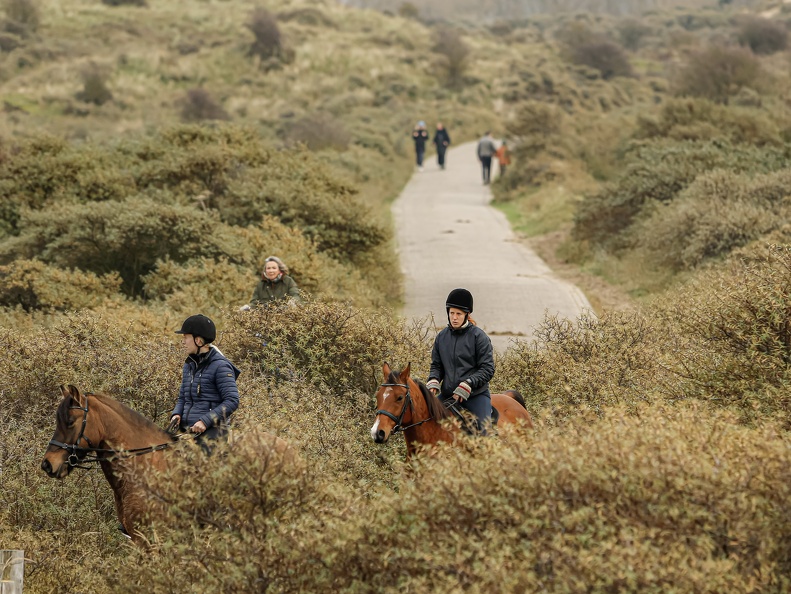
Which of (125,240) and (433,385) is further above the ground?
(433,385)

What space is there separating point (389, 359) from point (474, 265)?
12169mm

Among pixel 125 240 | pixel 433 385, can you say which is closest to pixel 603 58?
pixel 125 240

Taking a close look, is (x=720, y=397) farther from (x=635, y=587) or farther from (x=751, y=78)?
(x=751, y=78)

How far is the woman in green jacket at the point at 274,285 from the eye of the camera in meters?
12.6

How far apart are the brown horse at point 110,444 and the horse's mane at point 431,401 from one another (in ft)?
4.00

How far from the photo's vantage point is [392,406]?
8.27m

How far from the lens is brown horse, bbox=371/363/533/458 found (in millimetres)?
8195

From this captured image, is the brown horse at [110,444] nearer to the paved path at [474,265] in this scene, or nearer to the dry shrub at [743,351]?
the dry shrub at [743,351]

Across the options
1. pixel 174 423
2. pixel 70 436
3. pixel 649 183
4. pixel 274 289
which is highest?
pixel 70 436

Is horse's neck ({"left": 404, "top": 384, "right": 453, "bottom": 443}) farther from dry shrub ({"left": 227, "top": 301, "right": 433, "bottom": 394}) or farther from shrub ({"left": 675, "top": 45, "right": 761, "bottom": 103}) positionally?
shrub ({"left": 675, "top": 45, "right": 761, "bottom": 103})

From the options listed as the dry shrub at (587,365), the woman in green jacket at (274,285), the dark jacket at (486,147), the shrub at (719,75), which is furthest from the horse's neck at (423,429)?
the shrub at (719,75)

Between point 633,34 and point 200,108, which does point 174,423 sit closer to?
point 200,108

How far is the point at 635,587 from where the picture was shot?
5.11m

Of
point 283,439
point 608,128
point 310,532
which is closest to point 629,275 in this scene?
point 283,439
